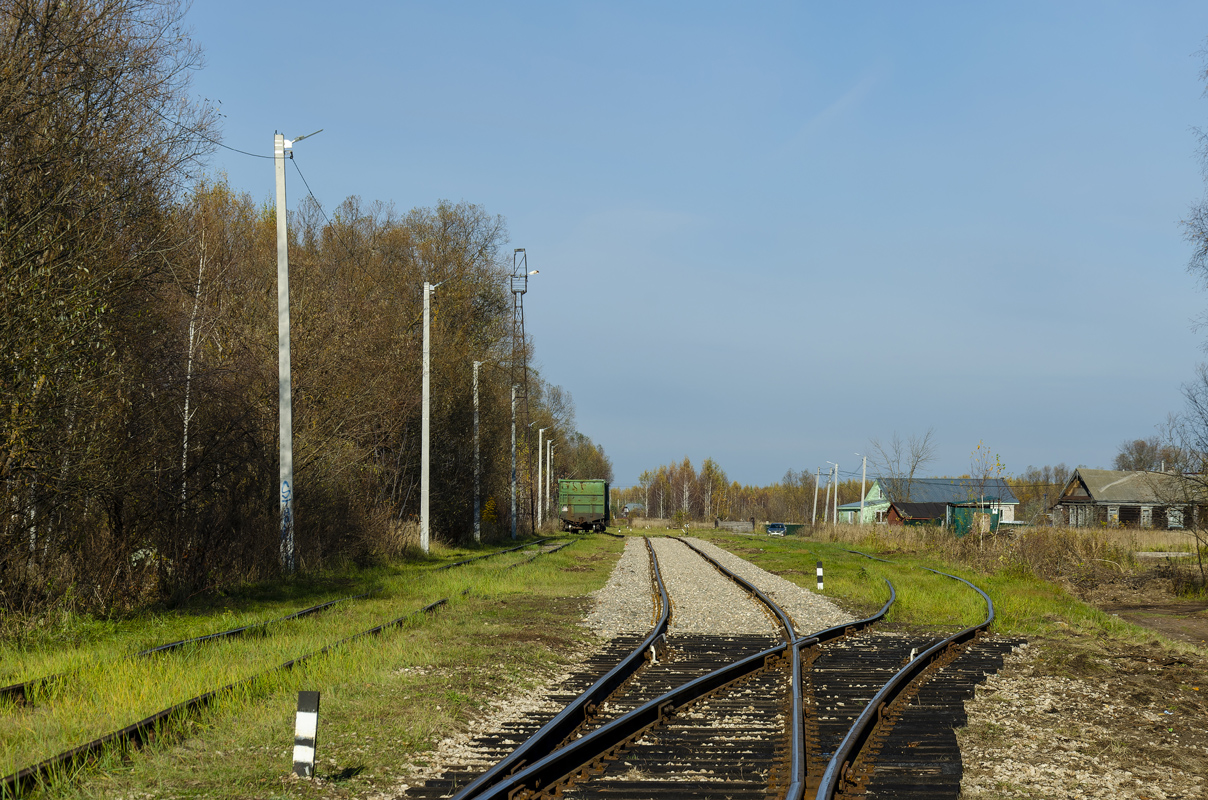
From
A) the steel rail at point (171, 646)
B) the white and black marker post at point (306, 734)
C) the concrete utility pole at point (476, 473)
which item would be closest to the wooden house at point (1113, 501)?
the concrete utility pole at point (476, 473)

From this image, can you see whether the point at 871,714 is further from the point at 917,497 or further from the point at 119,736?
the point at 917,497

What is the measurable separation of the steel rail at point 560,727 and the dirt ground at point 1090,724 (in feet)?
9.83

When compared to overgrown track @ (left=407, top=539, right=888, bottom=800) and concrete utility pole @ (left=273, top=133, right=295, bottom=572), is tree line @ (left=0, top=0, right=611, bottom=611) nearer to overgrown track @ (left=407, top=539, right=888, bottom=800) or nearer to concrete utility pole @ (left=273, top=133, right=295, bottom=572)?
concrete utility pole @ (left=273, top=133, right=295, bottom=572)

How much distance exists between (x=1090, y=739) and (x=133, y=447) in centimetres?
1322

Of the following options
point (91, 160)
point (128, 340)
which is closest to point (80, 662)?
point (128, 340)

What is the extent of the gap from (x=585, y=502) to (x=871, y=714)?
53.2 metres

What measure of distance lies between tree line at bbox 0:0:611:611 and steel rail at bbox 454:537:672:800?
7865mm

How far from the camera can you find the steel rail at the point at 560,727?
6195 millimetres

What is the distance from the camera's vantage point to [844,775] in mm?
6758

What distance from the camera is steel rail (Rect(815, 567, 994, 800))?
20.9 feet

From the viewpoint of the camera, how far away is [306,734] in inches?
255

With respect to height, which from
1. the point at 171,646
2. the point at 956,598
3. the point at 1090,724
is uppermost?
the point at 171,646

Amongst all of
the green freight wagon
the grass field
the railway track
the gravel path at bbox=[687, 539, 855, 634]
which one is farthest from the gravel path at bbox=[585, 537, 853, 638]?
the green freight wagon

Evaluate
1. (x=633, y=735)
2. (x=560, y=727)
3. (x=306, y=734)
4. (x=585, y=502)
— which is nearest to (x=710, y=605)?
(x=633, y=735)
